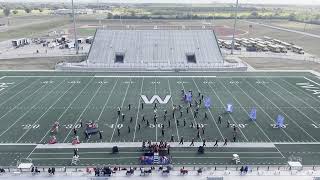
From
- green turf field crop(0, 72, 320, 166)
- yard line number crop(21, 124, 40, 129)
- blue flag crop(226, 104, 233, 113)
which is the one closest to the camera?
green turf field crop(0, 72, 320, 166)

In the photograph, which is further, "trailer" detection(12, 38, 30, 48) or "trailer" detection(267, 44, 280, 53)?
"trailer" detection(12, 38, 30, 48)

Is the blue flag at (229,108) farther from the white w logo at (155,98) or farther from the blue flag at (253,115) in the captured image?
the white w logo at (155,98)

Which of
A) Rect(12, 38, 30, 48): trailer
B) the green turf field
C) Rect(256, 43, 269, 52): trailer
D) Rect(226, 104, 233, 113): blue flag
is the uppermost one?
Rect(256, 43, 269, 52): trailer

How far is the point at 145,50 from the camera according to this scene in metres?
53.0

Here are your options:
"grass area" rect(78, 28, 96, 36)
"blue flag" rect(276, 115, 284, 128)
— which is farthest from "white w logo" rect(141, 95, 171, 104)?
"grass area" rect(78, 28, 96, 36)

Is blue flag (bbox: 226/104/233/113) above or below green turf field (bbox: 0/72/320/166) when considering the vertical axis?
above

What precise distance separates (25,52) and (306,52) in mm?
53946

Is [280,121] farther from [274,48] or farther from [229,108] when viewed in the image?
[274,48]

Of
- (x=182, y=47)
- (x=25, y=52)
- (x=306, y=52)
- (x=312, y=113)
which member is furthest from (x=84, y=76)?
(x=306, y=52)

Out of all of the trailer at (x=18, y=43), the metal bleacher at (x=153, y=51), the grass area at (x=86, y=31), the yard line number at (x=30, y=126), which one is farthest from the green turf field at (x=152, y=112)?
the grass area at (x=86, y=31)

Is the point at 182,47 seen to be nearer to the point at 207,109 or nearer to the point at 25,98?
the point at 207,109

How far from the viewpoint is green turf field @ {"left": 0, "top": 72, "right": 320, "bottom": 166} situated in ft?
76.3

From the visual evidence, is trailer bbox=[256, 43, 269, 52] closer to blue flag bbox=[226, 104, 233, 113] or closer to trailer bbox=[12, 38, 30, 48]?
blue flag bbox=[226, 104, 233, 113]

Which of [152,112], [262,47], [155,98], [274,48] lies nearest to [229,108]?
[152,112]
